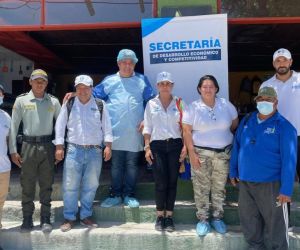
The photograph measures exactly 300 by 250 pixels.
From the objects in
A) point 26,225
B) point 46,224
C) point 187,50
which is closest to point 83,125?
point 46,224

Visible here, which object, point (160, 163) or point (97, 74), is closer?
point (160, 163)

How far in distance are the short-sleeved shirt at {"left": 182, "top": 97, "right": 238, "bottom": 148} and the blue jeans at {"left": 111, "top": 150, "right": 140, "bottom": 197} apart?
920 millimetres

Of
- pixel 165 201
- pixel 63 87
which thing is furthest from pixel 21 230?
pixel 63 87

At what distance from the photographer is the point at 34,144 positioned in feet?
15.7

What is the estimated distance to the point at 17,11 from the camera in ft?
21.3

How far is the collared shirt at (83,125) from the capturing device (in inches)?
189

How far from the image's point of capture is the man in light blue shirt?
16.8 feet

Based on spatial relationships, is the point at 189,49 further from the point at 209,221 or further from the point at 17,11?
the point at 17,11

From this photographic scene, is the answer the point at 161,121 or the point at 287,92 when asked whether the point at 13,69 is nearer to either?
the point at 161,121

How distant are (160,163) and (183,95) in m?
1.37

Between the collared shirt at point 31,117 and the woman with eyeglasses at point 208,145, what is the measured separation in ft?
5.34

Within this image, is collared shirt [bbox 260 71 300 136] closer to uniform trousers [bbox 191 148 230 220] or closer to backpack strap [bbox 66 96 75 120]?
uniform trousers [bbox 191 148 230 220]

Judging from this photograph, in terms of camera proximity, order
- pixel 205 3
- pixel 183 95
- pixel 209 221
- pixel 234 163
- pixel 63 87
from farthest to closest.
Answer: pixel 63 87, pixel 205 3, pixel 183 95, pixel 209 221, pixel 234 163

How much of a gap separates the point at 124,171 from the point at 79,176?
69cm
